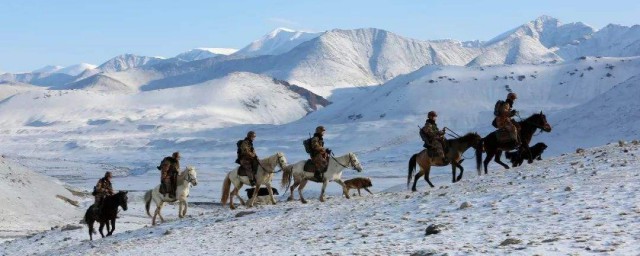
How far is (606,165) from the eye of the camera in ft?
67.8

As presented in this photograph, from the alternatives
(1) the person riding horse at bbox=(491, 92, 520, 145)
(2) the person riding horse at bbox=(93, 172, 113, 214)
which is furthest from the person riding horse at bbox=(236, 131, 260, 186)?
(1) the person riding horse at bbox=(491, 92, 520, 145)

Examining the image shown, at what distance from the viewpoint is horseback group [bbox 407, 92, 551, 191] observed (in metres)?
24.2

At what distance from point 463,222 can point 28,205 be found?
168 feet

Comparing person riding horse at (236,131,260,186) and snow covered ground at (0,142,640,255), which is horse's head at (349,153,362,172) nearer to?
snow covered ground at (0,142,640,255)

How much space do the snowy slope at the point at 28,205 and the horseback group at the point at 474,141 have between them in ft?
98.3

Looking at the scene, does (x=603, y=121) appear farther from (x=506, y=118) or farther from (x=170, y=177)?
(x=170, y=177)

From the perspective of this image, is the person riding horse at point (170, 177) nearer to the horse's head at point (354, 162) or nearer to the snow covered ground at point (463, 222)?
the snow covered ground at point (463, 222)

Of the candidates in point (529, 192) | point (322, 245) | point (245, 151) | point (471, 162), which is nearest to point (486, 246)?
point (322, 245)

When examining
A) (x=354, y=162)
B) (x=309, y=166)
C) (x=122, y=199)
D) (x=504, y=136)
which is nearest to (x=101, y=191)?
(x=122, y=199)

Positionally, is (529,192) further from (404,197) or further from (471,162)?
(471,162)

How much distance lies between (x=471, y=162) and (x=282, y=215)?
7575 centimetres

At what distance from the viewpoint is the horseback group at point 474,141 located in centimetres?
2420

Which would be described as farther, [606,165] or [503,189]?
[606,165]

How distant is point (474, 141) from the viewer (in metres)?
24.6
